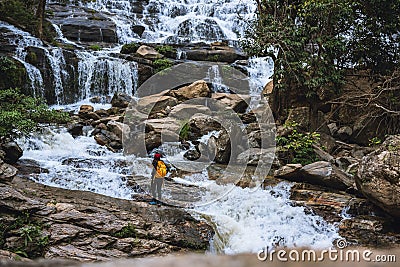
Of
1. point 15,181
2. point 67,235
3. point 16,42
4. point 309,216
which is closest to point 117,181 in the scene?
point 15,181

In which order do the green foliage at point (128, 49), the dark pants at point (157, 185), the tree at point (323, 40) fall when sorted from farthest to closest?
the green foliage at point (128, 49) < the tree at point (323, 40) < the dark pants at point (157, 185)

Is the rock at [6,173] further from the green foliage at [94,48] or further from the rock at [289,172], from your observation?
the green foliage at [94,48]

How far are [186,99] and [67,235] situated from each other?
12.4 meters

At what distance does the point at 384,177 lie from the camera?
7.86m

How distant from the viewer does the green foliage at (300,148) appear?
1188 cm

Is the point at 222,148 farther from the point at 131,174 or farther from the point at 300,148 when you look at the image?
the point at 131,174

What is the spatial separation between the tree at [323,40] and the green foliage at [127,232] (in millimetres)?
8801

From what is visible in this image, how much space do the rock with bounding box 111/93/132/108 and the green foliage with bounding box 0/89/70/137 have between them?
6.79 m

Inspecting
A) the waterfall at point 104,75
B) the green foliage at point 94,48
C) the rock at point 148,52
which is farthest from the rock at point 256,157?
the green foliage at point 94,48

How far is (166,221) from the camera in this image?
25.2ft

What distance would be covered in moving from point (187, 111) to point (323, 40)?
20.8 feet

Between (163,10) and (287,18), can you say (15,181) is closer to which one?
(287,18)

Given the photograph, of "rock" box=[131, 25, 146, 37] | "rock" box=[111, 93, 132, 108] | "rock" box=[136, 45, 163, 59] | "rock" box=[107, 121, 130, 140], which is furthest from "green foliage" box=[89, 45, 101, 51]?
"rock" box=[107, 121, 130, 140]

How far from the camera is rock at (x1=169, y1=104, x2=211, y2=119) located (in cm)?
1588
